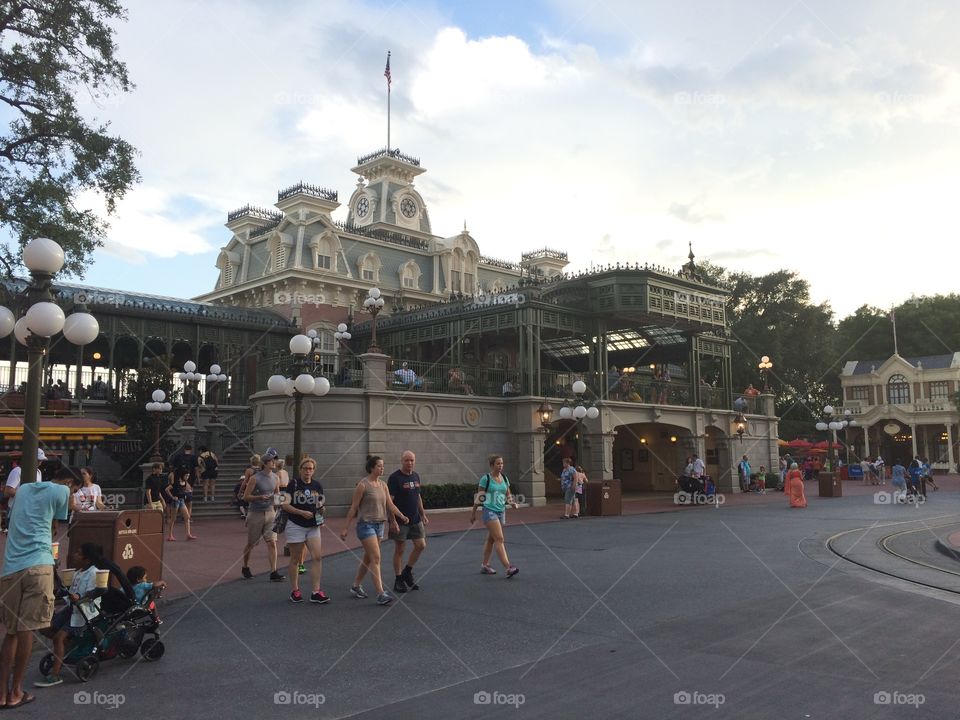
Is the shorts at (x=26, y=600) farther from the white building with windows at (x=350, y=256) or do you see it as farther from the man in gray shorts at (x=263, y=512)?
the white building with windows at (x=350, y=256)

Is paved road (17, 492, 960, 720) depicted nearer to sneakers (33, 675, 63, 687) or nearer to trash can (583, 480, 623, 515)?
sneakers (33, 675, 63, 687)

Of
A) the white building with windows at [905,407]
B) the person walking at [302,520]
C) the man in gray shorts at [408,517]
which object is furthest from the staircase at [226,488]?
the white building with windows at [905,407]

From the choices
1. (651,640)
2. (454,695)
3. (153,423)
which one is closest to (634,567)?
(651,640)

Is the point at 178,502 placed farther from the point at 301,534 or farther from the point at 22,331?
the point at 22,331

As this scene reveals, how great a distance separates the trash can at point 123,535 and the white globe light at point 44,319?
2.18 metres

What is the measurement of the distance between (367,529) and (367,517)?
14cm

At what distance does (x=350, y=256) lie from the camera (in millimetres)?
36594

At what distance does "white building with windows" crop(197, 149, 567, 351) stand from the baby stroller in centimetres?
2711

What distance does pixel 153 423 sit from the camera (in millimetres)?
24578

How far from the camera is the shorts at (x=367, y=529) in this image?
8836mm

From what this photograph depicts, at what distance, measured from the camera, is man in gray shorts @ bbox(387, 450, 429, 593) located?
9.59 metres

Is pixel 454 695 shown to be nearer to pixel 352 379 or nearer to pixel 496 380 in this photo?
pixel 352 379

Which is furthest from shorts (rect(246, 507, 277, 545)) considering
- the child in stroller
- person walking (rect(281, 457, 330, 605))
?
the child in stroller

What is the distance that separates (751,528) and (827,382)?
178 ft
